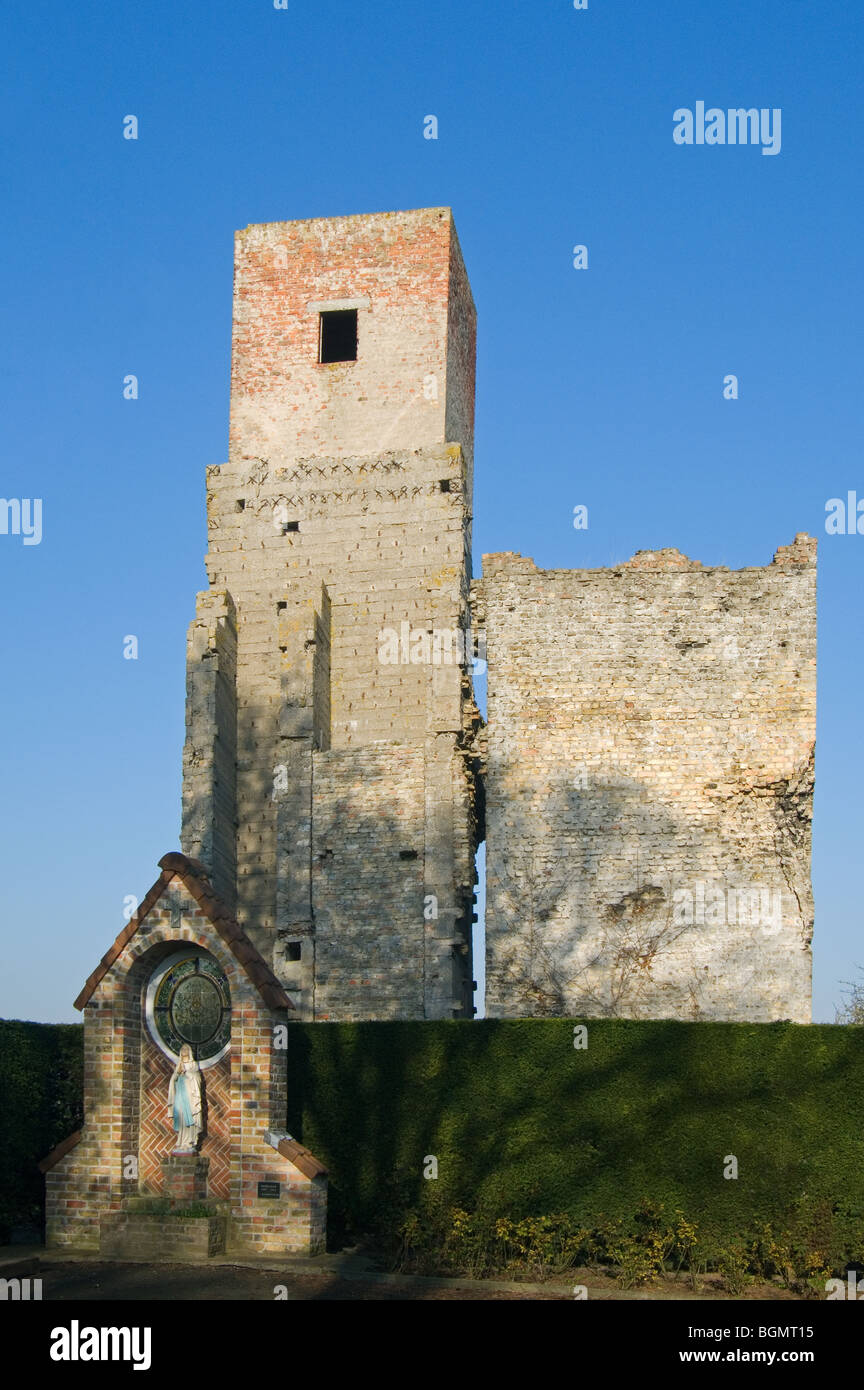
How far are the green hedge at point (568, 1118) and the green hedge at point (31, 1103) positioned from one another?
0.12ft

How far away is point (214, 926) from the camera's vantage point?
54.2ft

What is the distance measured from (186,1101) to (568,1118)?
4096 mm

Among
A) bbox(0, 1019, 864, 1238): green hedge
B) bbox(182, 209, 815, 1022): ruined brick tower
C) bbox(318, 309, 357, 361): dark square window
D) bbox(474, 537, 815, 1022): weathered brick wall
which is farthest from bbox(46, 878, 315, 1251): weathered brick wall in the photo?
bbox(318, 309, 357, 361): dark square window

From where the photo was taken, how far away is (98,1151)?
16625 millimetres

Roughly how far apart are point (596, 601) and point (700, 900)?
5412 mm

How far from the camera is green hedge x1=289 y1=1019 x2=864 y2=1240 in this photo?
1619 centimetres

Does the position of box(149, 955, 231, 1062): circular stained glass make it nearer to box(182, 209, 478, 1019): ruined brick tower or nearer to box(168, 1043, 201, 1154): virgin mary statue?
box(168, 1043, 201, 1154): virgin mary statue

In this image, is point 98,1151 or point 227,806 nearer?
point 98,1151

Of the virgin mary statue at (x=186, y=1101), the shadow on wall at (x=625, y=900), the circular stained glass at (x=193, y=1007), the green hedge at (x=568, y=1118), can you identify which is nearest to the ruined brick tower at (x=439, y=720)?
the shadow on wall at (x=625, y=900)

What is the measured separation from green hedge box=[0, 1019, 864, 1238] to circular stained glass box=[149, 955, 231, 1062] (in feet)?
4.51

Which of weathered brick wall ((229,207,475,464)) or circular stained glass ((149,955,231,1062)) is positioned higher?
weathered brick wall ((229,207,475,464))
